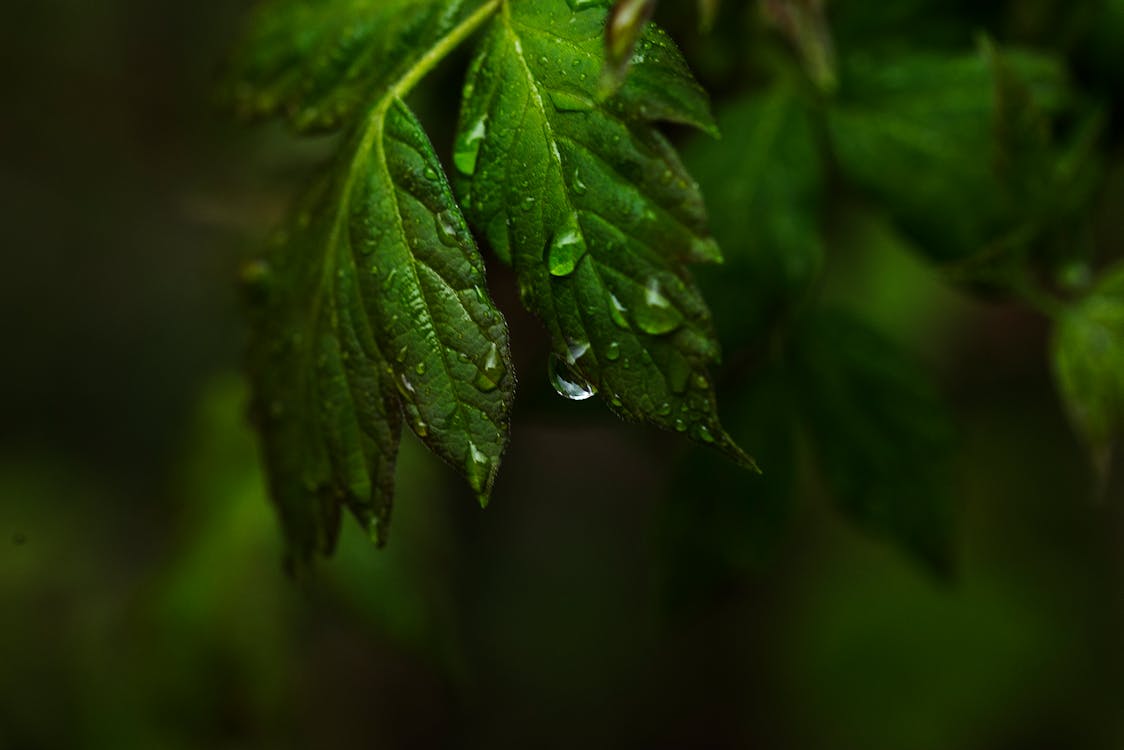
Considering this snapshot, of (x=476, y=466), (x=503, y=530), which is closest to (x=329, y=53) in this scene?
(x=476, y=466)

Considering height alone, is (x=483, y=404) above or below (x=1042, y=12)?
below

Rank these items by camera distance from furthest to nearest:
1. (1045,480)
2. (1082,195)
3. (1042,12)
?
(1045,480) → (1042,12) → (1082,195)

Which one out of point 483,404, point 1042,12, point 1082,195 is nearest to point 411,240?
point 483,404

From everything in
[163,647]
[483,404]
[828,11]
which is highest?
[828,11]

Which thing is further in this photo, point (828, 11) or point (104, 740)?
point (104, 740)

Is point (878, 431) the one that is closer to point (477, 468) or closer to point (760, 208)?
point (760, 208)

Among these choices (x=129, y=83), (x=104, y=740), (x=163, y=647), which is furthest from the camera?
(x=129, y=83)

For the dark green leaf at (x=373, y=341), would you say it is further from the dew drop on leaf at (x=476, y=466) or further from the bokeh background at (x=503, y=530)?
the bokeh background at (x=503, y=530)

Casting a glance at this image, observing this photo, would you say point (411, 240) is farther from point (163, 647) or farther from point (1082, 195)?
point (163, 647)
